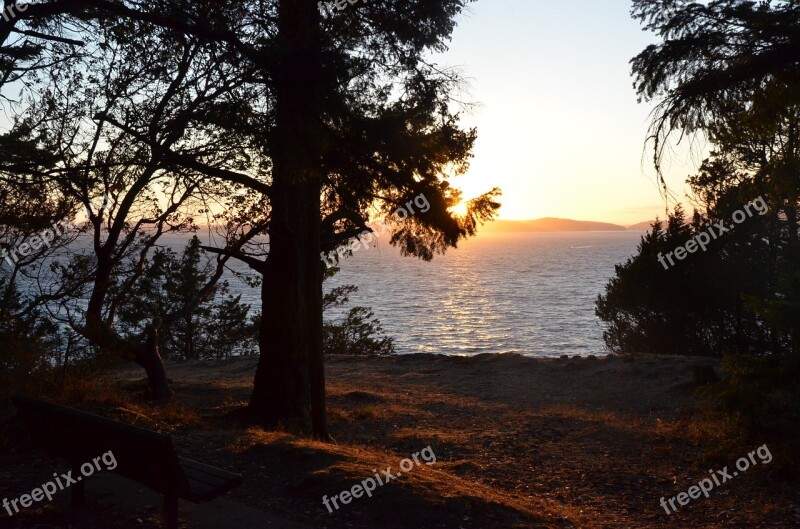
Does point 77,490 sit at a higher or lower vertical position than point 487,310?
Answer: lower

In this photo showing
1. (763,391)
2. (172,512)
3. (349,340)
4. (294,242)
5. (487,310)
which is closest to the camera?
(172,512)

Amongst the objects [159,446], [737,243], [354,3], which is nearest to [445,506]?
[159,446]

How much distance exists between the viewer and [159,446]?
420cm

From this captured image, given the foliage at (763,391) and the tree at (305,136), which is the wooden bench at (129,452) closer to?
the tree at (305,136)

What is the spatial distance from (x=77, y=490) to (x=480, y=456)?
224 inches

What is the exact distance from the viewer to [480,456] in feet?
30.6

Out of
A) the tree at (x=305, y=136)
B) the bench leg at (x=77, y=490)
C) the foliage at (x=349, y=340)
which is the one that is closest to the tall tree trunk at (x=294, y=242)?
the tree at (x=305, y=136)

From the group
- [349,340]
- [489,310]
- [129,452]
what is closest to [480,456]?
[129,452]

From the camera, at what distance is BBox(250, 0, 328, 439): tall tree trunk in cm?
735

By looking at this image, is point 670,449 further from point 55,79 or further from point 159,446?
point 55,79

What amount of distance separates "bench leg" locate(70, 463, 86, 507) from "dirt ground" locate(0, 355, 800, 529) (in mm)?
119

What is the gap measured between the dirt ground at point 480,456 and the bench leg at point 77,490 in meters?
0.12

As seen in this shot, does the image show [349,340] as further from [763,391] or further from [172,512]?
[172,512]

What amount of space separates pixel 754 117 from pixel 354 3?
17.4 feet
